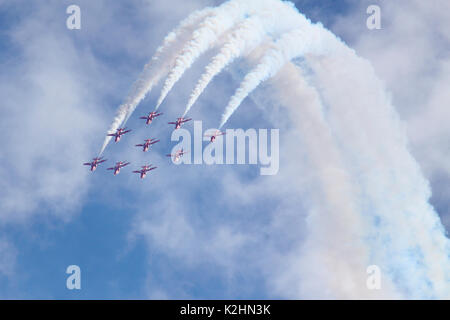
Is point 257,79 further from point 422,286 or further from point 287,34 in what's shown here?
point 422,286

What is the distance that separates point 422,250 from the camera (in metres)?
91.9

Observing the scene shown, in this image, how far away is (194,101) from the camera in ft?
253
